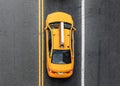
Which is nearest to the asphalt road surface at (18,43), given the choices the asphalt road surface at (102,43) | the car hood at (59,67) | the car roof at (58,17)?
the car roof at (58,17)

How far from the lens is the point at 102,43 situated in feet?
37.9

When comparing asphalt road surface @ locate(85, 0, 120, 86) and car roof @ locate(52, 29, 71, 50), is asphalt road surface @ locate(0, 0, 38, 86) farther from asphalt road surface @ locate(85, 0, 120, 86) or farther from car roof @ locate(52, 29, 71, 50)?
asphalt road surface @ locate(85, 0, 120, 86)

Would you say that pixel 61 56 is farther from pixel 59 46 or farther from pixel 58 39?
pixel 58 39

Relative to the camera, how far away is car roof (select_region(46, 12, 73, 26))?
12.1 meters

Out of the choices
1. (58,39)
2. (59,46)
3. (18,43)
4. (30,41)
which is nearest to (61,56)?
(59,46)

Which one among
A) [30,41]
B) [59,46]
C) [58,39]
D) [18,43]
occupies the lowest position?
[59,46]

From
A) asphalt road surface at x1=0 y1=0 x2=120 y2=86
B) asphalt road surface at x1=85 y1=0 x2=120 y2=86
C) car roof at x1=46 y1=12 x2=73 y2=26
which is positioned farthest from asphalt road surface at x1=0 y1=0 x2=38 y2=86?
asphalt road surface at x1=85 y1=0 x2=120 y2=86

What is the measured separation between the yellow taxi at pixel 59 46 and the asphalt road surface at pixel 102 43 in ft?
3.37

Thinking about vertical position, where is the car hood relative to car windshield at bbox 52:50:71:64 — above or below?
below

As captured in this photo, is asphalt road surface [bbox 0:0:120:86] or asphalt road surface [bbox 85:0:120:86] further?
asphalt road surface [bbox 0:0:120:86]

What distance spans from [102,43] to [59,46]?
2227 millimetres

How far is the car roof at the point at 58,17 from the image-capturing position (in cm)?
1209

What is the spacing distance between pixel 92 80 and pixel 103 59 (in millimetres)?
1405

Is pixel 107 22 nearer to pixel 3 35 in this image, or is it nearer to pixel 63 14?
pixel 63 14
